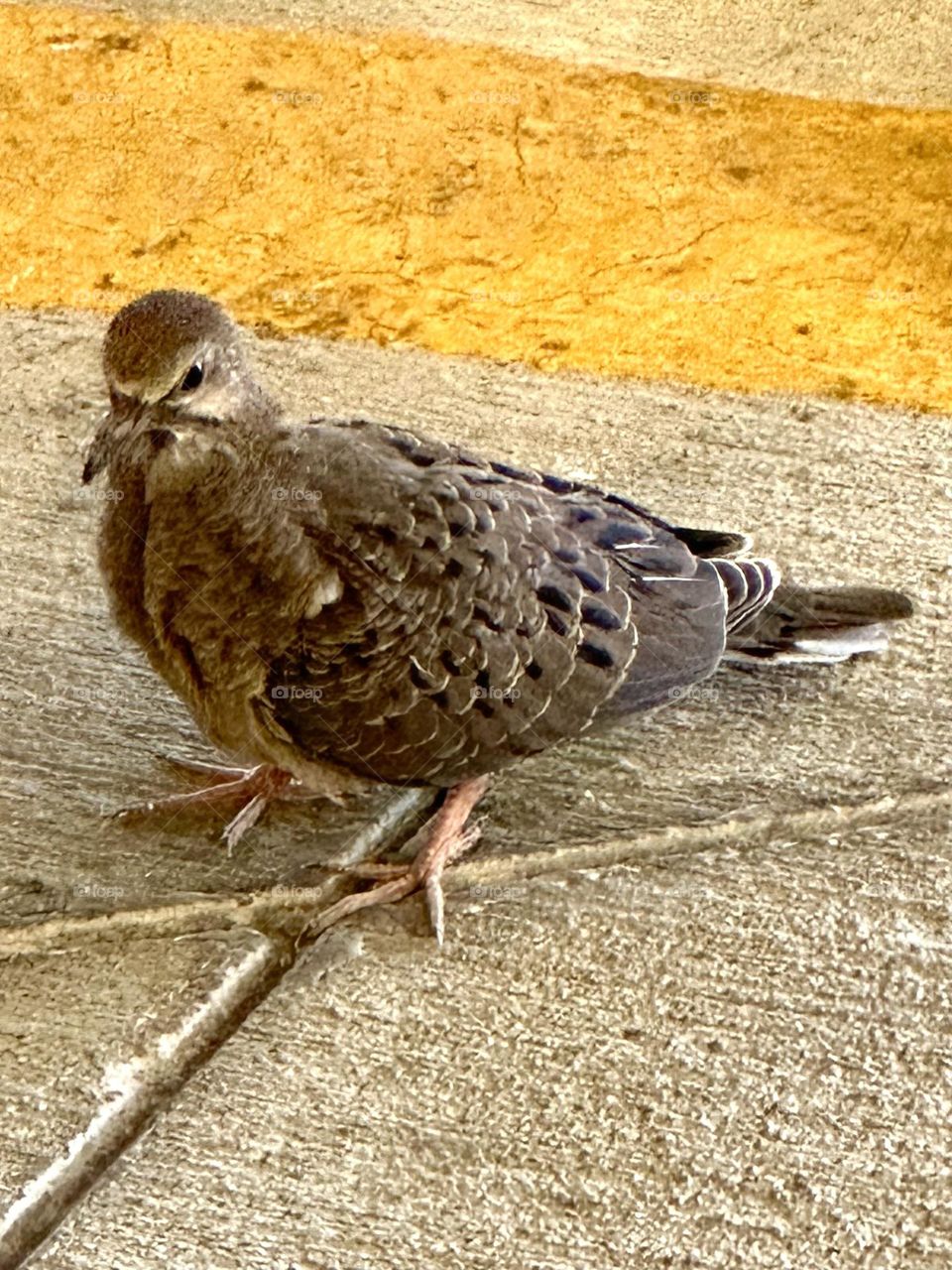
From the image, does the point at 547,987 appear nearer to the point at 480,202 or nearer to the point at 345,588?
the point at 345,588

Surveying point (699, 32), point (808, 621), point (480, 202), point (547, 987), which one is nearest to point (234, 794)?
point (547, 987)

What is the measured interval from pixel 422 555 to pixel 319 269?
248 cm

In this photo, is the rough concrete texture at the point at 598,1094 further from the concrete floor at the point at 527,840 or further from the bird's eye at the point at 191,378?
the bird's eye at the point at 191,378

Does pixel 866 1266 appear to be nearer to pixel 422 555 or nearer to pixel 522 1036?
pixel 522 1036

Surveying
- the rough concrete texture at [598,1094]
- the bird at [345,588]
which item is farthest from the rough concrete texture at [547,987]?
the bird at [345,588]

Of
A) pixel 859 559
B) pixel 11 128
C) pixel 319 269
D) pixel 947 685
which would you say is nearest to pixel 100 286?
pixel 319 269

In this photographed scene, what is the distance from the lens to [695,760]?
343 cm

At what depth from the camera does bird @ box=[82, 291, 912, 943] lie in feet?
9.09

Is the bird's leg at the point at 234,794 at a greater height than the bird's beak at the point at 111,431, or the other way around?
the bird's beak at the point at 111,431

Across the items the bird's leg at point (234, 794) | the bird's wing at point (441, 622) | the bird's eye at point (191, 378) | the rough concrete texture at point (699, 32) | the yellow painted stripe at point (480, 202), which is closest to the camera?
the bird's eye at point (191, 378)

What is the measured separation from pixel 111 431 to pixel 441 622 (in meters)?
0.73

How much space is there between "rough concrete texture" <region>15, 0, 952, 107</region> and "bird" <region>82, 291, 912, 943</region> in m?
3.62

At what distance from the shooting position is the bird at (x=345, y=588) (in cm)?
277

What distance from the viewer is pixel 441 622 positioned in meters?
2.87
